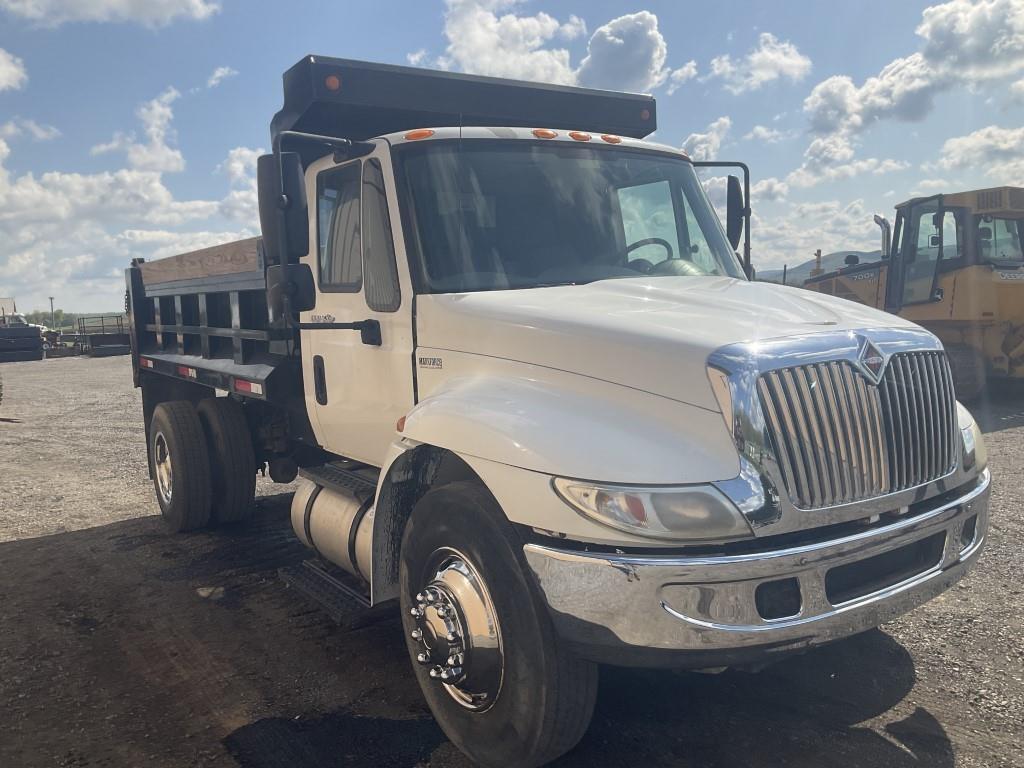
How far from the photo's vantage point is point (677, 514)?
2.65 meters

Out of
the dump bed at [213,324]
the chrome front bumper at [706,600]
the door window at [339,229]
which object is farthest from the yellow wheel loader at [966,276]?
the chrome front bumper at [706,600]

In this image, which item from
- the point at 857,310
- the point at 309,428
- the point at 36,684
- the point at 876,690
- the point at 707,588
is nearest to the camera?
the point at 707,588

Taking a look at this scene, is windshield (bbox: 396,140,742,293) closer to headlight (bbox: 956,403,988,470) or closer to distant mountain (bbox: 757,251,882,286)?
headlight (bbox: 956,403,988,470)

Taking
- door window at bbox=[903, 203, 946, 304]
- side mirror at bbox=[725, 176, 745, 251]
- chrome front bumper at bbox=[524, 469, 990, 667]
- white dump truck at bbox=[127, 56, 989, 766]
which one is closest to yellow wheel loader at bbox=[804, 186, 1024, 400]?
door window at bbox=[903, 203, 946, 304]

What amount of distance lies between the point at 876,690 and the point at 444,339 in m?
2.48

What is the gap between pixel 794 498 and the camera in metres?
2.73

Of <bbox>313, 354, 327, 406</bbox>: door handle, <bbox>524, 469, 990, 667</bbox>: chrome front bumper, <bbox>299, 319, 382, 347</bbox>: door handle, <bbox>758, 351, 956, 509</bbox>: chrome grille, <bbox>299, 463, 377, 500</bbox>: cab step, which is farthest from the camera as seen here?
<bbox>313, 354, 327, 406</bbox>: door handle

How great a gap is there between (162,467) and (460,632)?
4.94m

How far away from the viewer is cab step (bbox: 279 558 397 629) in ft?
13.9

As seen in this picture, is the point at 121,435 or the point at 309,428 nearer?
the point at 309,428

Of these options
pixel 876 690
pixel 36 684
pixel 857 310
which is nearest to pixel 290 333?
pixel 36 684

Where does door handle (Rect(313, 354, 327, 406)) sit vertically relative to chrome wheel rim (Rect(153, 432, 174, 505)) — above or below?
above

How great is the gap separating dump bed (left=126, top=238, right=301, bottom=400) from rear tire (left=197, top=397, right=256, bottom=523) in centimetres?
34

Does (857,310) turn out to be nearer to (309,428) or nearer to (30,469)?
(309,428)
